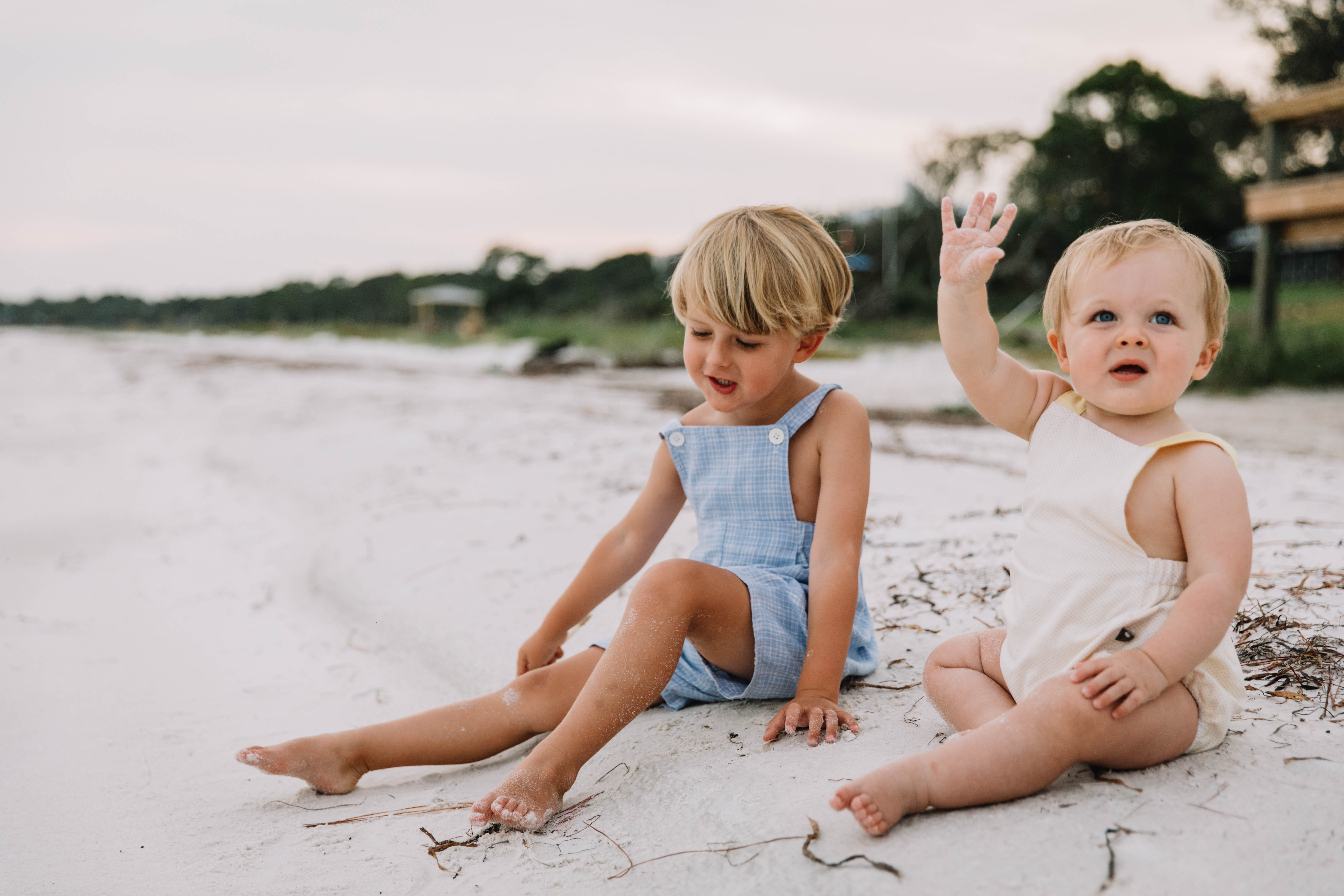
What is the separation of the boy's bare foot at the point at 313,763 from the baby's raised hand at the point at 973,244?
1.48 metres

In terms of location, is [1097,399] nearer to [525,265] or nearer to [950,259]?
[950,259]

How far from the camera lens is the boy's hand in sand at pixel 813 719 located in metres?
1.61

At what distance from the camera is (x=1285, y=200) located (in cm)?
778

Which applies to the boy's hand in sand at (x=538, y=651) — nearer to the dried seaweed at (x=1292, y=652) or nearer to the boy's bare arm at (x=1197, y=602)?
the boy's bare arm at (x=1197, y=602)

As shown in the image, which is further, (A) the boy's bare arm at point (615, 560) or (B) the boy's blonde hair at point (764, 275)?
(A) the boy's bare arm at point (615, 560)

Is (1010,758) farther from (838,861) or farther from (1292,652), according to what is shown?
(1292,652)

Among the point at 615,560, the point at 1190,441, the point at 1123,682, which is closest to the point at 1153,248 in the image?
the point at 1190,441

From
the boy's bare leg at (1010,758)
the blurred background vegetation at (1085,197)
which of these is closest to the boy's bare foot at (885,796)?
the boy's bare leg at (1010,758)

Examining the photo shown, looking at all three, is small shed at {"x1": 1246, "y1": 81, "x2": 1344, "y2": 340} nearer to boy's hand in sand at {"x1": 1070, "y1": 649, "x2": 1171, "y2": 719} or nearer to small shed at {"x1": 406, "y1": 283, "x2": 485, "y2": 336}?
boy's hand in sand at {"x1": 1070, "y1": 649, "x2": 1171, "y2": 719}

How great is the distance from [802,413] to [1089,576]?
2.20 ft

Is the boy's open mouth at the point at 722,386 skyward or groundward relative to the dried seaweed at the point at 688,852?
skyward

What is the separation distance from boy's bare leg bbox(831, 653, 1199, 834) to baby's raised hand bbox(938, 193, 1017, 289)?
1.98 ft

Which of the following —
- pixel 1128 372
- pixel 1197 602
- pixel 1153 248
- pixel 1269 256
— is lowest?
pixel 1197 602

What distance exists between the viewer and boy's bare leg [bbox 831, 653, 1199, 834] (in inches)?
49.8
